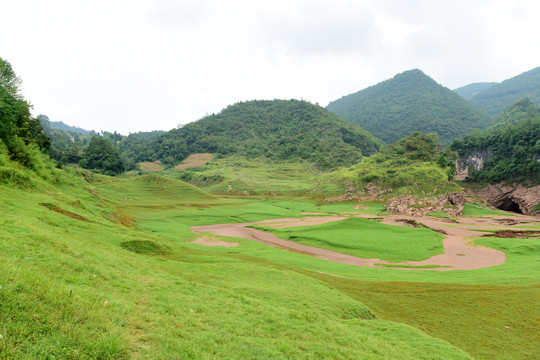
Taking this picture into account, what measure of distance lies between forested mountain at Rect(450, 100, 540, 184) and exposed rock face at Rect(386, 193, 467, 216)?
35.3 metres

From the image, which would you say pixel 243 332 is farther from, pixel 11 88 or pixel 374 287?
pixel 11 88

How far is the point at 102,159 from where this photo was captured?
104062 millimetres

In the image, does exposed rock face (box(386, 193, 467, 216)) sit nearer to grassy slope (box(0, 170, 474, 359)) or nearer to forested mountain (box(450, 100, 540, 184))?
forested mountain (box(450, 100, 540, 184))

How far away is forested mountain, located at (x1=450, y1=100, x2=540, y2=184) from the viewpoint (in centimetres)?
8888

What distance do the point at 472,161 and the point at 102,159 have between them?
146473mm

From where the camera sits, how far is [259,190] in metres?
98.6

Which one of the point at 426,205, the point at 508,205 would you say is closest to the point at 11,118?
the point at 426,205

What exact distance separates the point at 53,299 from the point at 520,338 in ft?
58.4

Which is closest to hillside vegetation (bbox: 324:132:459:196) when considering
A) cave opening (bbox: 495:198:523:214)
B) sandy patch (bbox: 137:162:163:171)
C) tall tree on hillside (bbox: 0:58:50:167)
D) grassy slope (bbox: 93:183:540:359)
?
cave opening (bbox: 495:198:523:214)

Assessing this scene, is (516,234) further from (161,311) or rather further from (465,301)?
(161,311)

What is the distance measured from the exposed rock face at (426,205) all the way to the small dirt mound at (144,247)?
65.1m

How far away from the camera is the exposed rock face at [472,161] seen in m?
107

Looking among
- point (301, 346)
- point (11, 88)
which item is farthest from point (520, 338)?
point (11, 88)

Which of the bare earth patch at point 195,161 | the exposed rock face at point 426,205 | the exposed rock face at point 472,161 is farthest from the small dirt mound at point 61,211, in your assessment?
the bare earth patch at point 195,161
